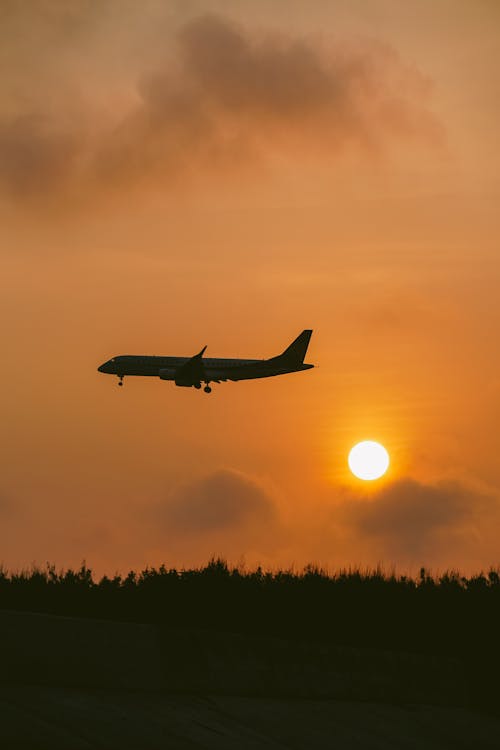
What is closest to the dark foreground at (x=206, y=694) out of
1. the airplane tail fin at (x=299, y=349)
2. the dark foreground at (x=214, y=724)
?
the dark foreground at (x=214, y=724)

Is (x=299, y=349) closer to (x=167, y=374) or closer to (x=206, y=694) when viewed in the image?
(x=167, y=374)

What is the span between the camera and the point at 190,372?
8262cm

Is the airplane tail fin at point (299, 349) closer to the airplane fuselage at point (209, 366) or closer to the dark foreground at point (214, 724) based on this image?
the airplane fuselage at point (209, 366)

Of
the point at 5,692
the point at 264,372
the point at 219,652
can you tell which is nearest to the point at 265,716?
the point at 219,652

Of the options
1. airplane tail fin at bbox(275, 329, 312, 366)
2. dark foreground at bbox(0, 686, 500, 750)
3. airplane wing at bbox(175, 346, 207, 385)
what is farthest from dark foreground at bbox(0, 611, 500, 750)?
airplane tail fin at bbox(275, 329, 312, 366)

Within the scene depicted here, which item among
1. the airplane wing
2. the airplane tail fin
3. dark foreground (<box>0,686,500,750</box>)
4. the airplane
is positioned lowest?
dark foreground (<box>0,686,500,750</box>)

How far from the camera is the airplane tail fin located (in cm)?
9438

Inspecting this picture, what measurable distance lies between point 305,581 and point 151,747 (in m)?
12.3

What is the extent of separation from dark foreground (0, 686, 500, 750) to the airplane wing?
65.2m

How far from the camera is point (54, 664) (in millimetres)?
13352

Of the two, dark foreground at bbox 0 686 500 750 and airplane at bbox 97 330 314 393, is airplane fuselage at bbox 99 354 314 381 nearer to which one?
airplane at bbox 97 330 314 393

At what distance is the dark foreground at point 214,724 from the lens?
38.9 feet

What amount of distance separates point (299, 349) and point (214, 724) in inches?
3272

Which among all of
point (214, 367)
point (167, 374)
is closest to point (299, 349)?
point (214, 367)
